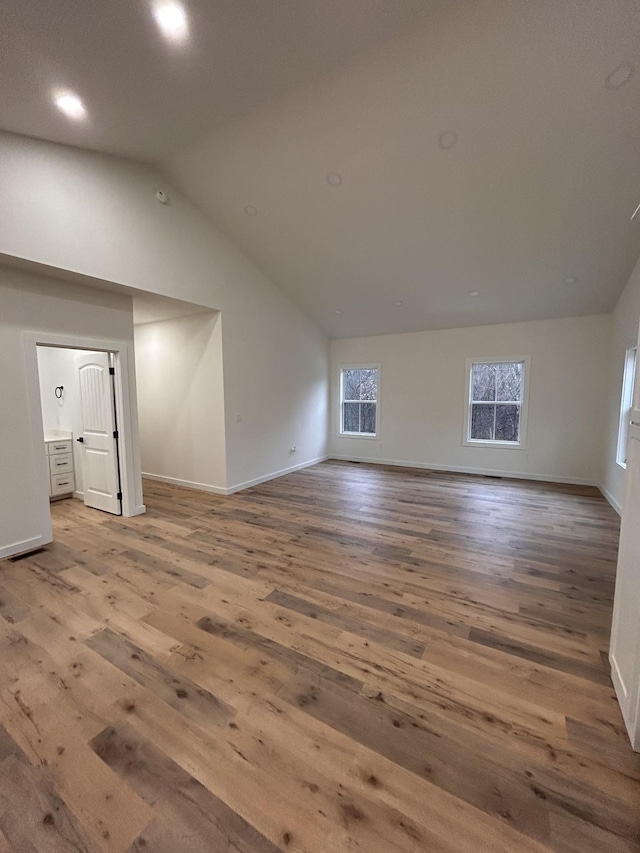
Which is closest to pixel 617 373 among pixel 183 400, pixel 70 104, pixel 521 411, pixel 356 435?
pixel 521 411

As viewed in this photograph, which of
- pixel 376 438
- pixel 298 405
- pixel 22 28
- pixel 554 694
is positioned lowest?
pixel 554 694

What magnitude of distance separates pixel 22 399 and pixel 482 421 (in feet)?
21.2

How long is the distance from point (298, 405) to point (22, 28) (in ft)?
16.8

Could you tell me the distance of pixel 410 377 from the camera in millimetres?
6820

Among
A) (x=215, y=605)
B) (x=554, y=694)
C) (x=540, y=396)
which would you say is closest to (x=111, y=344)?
(x=215, y=605)

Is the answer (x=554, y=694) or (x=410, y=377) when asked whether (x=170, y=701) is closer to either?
(x=554, y=694)

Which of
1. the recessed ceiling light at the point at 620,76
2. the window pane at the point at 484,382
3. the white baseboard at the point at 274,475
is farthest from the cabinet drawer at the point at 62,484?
the recessed ceiling light at the point at 620,76

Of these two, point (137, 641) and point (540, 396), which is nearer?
point (137, 641)

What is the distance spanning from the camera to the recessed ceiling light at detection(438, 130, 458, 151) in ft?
9.80

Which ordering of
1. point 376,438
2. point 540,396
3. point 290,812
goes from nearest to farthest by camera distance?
1. point 290,812
2. point 540,396
3. point 376,438

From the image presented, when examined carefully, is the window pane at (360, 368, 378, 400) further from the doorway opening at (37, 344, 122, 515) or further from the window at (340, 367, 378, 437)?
the doorway opening at (37, 344, 122, 515)

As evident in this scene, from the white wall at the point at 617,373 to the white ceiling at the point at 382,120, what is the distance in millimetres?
343

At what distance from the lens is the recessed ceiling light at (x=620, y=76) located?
2.37m

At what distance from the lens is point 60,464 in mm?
4793
